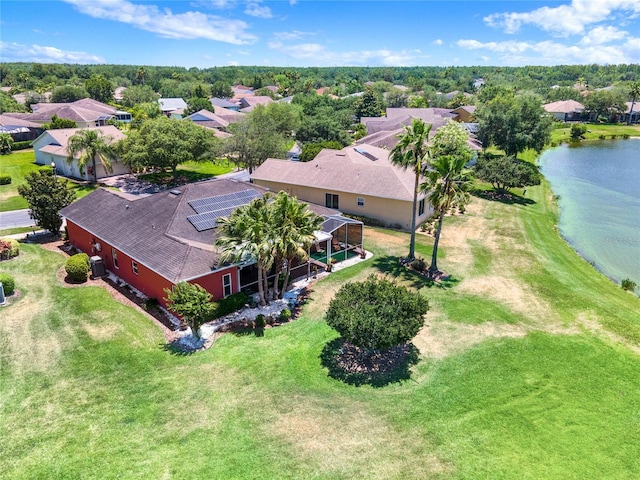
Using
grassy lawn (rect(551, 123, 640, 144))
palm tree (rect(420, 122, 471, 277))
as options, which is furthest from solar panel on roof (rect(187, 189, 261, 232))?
grassy lawn (rect(551, 123, 640, 144))

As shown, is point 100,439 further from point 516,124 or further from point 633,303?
point 516,124

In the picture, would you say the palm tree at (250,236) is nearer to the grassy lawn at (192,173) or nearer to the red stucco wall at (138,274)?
the red stucco wall at (138,274)

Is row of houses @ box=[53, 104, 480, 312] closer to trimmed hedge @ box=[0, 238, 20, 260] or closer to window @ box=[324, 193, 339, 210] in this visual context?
window @ box=[324, 193, 339, 210]

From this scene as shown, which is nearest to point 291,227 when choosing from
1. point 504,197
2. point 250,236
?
point 250,236

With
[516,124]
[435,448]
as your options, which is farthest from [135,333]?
[516,124]

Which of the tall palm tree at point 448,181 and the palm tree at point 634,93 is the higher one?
the palm tree at point 634,93

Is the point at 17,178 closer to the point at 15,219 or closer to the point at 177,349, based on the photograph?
the point at 15,219

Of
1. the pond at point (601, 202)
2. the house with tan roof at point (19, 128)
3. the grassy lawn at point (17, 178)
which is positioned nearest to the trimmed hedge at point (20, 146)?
the grassy lawn at point (17, 178)
